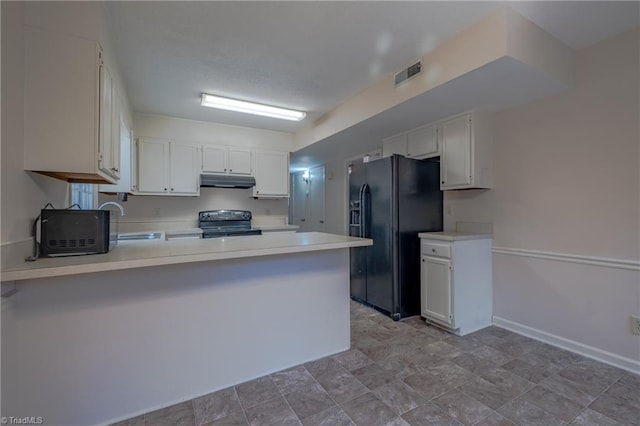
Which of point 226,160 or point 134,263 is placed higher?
point 226,160

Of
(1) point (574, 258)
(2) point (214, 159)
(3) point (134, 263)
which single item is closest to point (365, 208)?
(1) point (574, 258)

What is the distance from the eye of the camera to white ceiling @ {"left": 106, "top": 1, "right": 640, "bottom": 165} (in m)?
1.93

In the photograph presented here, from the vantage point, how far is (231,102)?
3383 mm

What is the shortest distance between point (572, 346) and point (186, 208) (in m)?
4.98

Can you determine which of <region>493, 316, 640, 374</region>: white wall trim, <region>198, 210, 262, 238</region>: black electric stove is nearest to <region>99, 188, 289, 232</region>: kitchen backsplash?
<region>198, 210, 262, 238</region>: black electric stove

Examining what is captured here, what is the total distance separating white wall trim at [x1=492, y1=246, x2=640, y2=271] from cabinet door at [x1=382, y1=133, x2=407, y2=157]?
1596mm

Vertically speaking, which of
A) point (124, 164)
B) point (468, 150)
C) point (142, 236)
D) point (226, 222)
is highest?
point (468, 150)

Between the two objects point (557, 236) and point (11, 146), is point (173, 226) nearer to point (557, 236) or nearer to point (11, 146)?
point (11, 146)

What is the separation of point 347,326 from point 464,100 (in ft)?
7.71

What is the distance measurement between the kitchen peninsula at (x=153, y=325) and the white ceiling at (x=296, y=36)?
1.60 m

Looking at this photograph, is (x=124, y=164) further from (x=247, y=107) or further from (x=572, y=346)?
(x=572, y=346)

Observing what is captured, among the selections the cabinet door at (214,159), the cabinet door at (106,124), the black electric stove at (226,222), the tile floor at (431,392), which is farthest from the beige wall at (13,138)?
the cabinet door at (214,159)

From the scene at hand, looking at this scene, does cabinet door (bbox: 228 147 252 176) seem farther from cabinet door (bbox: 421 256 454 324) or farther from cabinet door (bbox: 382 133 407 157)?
cabinet door (bbox: 421 256 454 324)

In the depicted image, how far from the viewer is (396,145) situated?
3.84m
